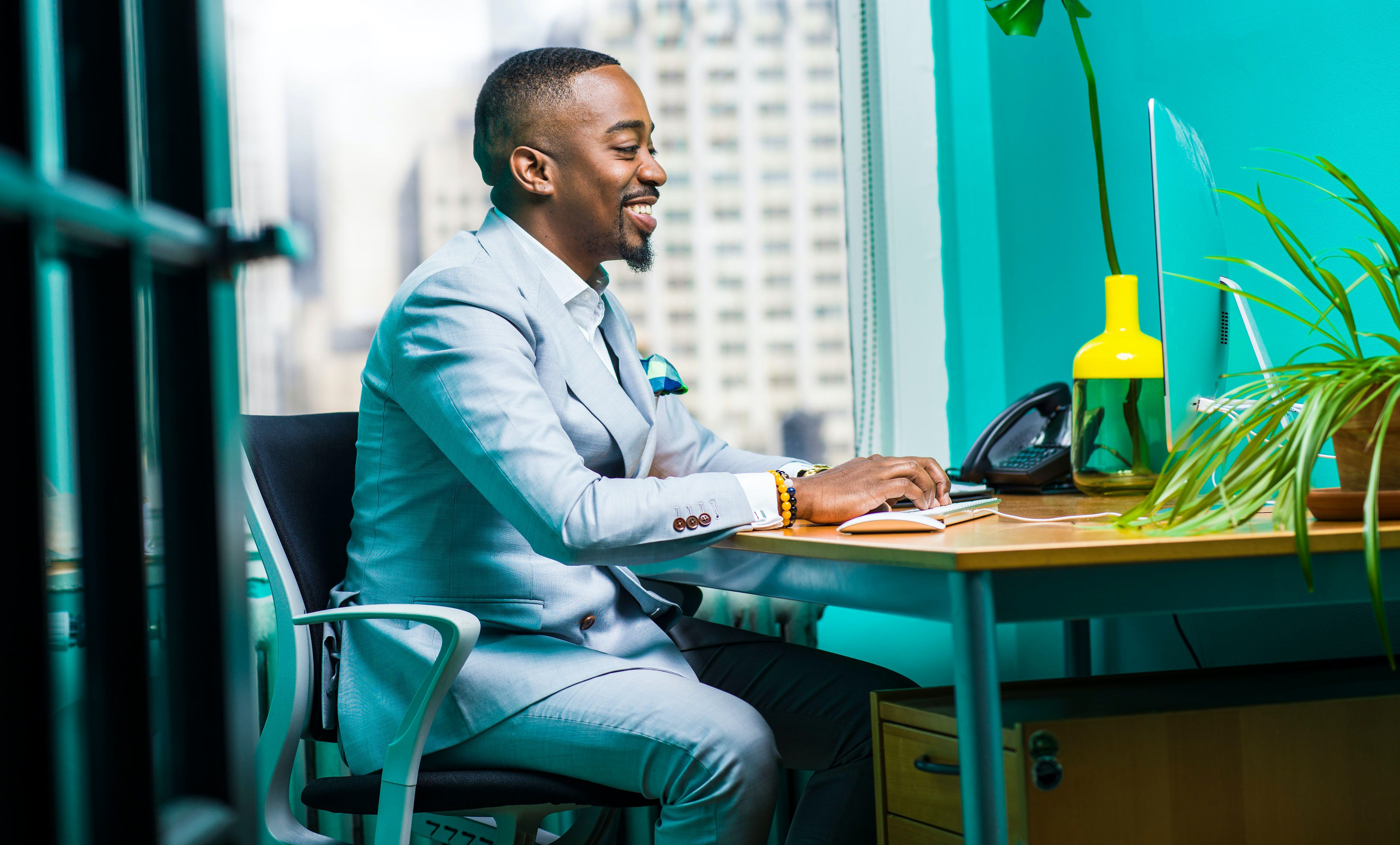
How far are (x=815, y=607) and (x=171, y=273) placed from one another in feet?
6.18

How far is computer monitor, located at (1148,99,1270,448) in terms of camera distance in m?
1.28

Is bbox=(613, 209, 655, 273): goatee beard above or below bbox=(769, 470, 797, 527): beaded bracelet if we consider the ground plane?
above

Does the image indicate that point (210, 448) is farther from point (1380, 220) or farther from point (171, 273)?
point (1380, 220)

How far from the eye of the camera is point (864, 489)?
1.29 metres

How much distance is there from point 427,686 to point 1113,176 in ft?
5.87

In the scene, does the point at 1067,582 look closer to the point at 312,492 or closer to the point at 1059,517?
the point at 1059,517

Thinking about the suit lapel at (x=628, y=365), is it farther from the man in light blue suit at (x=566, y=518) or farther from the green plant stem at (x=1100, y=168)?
the green plant stem at (x=1100, y=168)

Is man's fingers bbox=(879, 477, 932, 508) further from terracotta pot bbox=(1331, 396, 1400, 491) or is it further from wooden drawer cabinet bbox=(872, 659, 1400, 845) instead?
terracotta pot bbox=(1331, 396, 1400, 491)

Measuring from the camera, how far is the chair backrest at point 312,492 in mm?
1369

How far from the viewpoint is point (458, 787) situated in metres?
1.16

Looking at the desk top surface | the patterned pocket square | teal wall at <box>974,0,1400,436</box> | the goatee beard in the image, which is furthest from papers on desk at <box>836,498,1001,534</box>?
teal wall at <box>974,0,1400,436</box>

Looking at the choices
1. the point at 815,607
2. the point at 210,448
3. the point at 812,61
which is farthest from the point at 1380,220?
the point at 812,61

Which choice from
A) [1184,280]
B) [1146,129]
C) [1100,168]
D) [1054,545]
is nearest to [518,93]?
[1100,168]

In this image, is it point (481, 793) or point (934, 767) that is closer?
point (934, 767)
